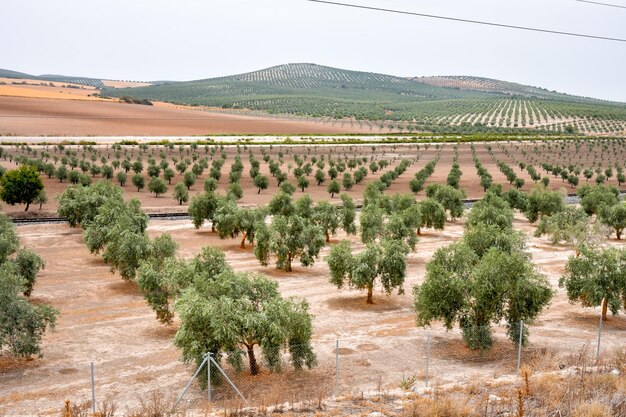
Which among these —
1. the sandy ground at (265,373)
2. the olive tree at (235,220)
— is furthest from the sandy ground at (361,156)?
the sandy ground at (265,373)

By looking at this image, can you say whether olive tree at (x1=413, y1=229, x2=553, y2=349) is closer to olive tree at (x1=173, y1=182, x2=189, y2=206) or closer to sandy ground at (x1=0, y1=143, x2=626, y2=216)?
sandy ground at (x1=0, y1=143, x2=626, y2=216)

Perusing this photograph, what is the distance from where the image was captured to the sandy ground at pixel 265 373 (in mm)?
26391

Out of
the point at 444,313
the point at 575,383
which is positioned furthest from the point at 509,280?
the point at 575,383

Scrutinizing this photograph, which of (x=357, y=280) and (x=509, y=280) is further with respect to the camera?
(x=357, y=280)

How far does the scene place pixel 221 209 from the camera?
58.4 metres

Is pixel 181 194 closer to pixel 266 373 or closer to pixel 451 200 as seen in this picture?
pixel 451 200

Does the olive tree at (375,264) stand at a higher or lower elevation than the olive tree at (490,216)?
lower

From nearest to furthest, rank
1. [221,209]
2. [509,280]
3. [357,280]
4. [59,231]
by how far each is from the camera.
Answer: [509,280] < [357,280] < [221,209] < [59,231]

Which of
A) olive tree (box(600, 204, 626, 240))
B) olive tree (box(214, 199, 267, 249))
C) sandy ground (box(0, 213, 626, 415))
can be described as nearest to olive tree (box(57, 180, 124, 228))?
sandy ground (box(0, 213, 626, 415))

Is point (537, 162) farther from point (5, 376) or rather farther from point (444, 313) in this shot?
point (5, 376)

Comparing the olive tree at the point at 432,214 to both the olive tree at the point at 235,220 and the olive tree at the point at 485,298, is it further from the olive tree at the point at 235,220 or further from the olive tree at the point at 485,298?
the olive tree at the point at 485,298

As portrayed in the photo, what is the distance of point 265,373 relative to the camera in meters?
28.1

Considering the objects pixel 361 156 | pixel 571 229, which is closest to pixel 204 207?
pixel 571 229

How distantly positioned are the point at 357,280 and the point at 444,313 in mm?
8757
